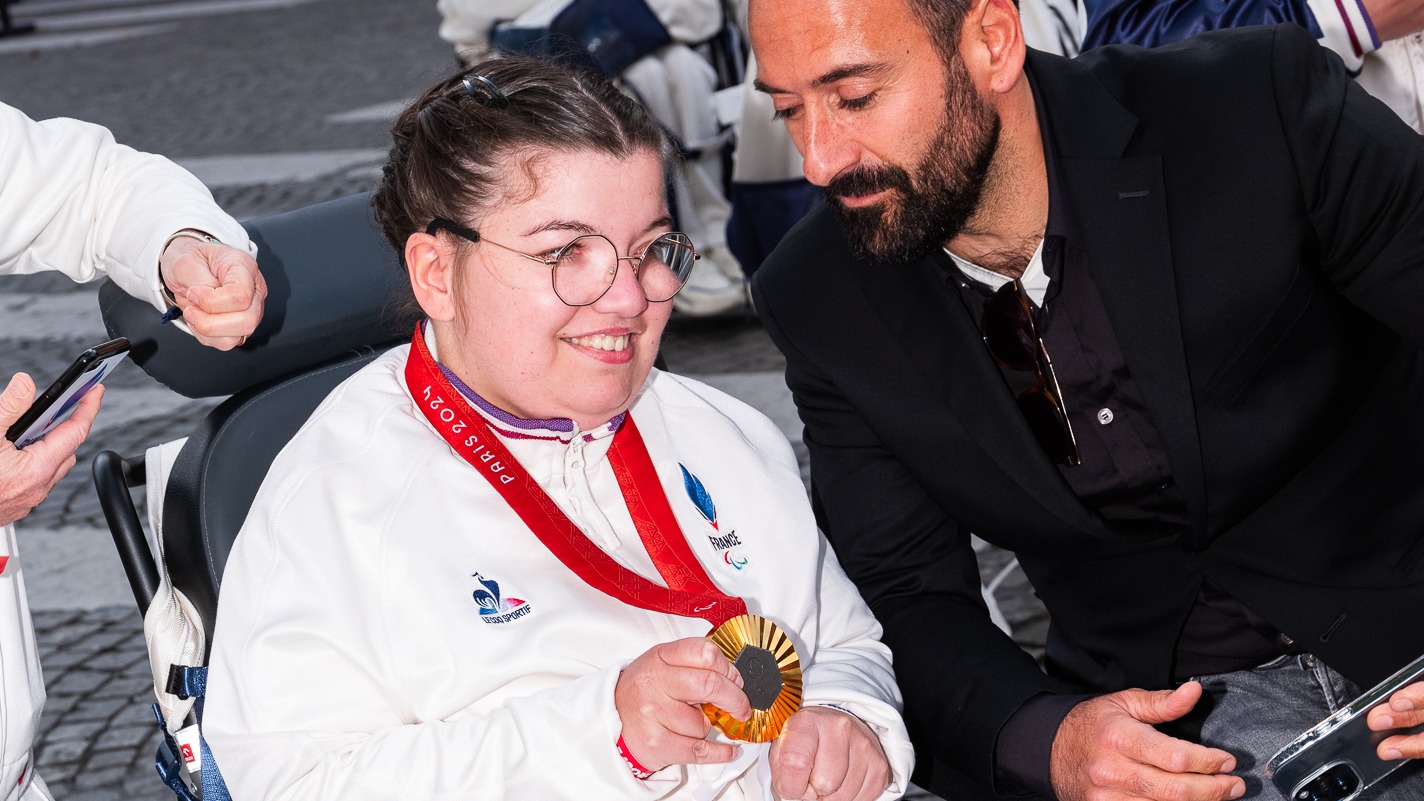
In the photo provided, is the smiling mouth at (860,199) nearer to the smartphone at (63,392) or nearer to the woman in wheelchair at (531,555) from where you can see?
the woman in wheelchair at (531,555)

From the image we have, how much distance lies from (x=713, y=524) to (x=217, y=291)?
79 cm

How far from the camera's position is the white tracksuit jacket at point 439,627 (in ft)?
6.07

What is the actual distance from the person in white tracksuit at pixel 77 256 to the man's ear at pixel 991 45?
113cm

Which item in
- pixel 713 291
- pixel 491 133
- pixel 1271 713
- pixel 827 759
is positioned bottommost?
pixel 713 291

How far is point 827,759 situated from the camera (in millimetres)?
1960

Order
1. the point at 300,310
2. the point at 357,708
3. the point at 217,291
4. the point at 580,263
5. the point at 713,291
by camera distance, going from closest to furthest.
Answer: the point at 357,708 → the point at 580,263 → the point at 217,291 → the point at 300,310 → the point at 713,291

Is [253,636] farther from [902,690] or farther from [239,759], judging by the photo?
[902,690]

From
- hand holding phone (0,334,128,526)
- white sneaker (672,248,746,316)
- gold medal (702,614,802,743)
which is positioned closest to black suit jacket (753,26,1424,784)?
gold medal (702,614,802,743)

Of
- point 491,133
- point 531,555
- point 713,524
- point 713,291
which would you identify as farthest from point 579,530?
point 713,291

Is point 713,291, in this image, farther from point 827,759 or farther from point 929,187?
point 827,759

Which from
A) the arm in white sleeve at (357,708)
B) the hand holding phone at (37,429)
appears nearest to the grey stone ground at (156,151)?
the hand holding phone at (37,429)

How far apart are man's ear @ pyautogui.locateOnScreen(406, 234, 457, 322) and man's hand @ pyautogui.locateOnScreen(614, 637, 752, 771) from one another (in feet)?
2.00

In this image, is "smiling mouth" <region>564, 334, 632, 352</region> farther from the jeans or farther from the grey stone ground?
the jeans

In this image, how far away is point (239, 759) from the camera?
6.20 feet
